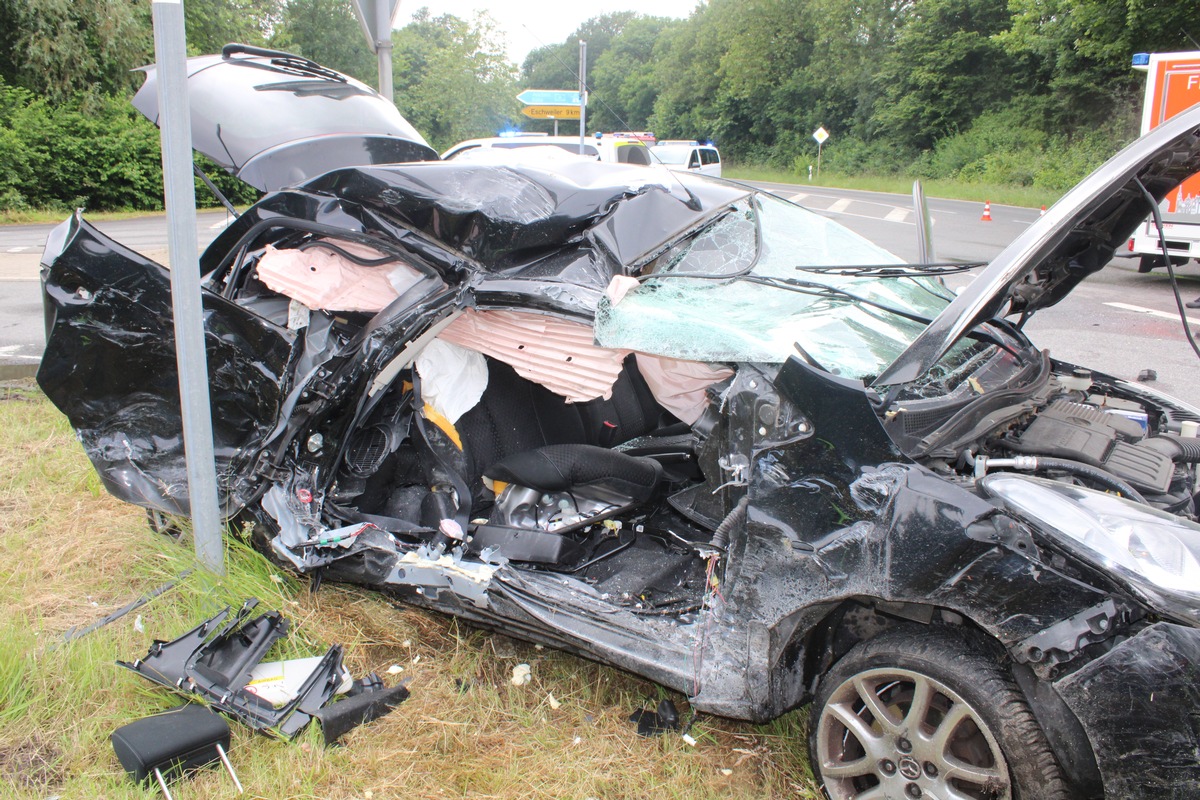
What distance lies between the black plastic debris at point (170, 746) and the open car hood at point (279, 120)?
2.04 metres

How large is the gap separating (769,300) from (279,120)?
2271mm

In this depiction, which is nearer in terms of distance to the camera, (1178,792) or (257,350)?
(1178,792)

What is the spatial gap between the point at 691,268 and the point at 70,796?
2376 mm

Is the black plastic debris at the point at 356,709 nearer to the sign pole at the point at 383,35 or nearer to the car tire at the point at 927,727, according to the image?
the car tire at the point at 927,727

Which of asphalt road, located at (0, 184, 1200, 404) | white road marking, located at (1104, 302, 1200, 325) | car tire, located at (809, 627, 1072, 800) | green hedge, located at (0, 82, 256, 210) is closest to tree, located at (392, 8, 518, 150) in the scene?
green hedge, located at (0, 82, 256, 210)

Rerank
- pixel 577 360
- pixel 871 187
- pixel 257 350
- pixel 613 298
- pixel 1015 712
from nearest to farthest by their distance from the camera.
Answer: pixel 1015 712, pixel 613 298, pixel 577 360, pixel 257 350, pixel 871 187

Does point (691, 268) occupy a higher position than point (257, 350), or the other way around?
point (691, 268)

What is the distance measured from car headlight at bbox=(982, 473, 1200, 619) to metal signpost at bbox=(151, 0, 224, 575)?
2.39m

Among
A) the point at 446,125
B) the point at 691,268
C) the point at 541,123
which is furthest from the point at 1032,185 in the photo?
the point at 691,268

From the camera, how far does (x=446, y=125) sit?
29297 millimetres

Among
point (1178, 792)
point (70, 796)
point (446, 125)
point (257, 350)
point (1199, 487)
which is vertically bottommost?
point (70, 796)

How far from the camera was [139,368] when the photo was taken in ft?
9.82

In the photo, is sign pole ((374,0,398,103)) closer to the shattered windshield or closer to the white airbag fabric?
the white airbag fabric

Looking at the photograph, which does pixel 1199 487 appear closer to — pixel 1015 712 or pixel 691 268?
pixel 1015 712
